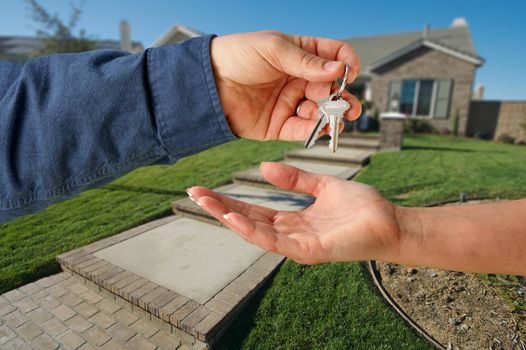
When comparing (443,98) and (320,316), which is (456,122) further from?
(320,316)

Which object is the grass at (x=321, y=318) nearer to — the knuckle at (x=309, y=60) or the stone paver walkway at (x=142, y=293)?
the stone paver walkway at (x=142, y=293)

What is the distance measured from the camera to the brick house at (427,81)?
1405 centimetres

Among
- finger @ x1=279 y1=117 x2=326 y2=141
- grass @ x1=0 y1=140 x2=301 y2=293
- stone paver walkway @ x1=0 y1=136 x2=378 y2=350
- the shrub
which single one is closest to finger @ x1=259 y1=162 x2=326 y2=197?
finger @ x1=279 y1=117 x2=326 y2=141

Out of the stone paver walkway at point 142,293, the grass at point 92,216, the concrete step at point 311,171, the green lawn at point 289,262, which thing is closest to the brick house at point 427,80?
the green lawn at point 289,262

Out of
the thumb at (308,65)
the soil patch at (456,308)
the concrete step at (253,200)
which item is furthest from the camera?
the concrete step at (253,200)

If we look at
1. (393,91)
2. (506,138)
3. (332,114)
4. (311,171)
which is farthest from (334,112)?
(506,138)

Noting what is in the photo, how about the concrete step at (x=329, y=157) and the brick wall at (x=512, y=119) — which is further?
the brick wall at (x=512, y=119)

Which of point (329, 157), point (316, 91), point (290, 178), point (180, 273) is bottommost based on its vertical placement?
point (180, 273)

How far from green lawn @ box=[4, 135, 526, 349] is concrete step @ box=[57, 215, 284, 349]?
0.56 feet

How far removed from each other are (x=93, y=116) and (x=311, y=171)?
5948mm

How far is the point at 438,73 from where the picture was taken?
1444 cm

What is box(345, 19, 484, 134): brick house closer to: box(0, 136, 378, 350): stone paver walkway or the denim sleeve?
box(0, 136, 378, 350): stone paver walkway

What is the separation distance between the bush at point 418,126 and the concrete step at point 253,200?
11.6m

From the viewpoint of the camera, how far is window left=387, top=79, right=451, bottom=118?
14.5 meters
